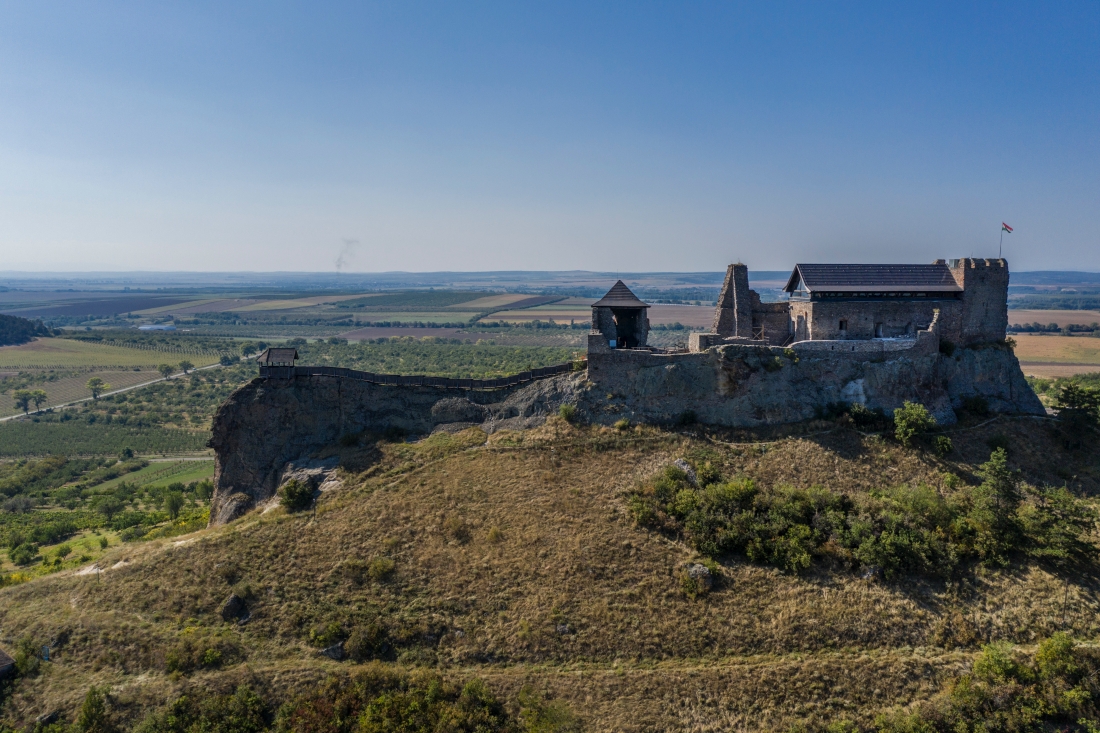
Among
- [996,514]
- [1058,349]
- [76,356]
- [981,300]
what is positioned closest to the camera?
[996,514]

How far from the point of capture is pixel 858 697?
20.5 metres

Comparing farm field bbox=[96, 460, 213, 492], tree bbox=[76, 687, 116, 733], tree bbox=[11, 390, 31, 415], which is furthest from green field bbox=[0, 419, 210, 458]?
tree bbox=[76, 687, 116, 733]

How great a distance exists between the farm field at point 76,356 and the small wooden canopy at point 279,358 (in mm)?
104306

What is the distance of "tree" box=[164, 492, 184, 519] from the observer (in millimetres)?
45812

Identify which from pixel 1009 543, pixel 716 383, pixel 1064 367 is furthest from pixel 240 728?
pixel 1064 367

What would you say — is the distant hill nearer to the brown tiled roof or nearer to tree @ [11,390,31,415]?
tree @ [11,390,31,415]

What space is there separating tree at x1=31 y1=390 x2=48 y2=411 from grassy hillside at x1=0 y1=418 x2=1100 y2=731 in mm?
84322

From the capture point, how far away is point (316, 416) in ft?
112

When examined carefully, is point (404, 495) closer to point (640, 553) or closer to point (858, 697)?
point (640, 553)

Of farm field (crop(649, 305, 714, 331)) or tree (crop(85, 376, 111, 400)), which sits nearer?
tree (crop(85, 376, 111, 400))

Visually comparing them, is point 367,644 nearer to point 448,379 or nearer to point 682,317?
point 448,379

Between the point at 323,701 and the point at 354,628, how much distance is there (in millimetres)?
2784

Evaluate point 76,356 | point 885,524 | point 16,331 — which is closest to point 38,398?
point 76,356

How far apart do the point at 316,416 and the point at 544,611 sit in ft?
58.9
